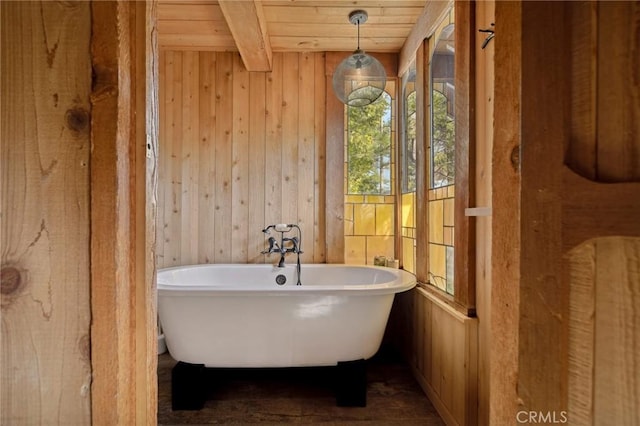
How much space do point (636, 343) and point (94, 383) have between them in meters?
0.77

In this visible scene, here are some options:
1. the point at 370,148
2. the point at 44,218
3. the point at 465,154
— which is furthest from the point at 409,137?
the point at 44,218

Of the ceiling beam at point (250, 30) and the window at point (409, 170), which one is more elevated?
the ceiling beam at point (250, 30)

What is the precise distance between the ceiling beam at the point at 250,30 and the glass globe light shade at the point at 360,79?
0.57 m

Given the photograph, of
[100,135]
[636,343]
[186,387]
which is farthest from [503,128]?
[186,387]

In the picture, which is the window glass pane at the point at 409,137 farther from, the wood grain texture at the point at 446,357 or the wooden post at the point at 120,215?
the wooden post at the point at 120,215

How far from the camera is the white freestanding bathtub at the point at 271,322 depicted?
169cm

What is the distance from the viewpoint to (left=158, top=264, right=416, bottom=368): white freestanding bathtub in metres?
1.69

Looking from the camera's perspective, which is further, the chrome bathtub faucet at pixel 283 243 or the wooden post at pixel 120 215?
the chrome bathtub faucet at pixel 283 243

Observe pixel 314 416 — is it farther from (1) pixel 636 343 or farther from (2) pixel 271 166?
(2) pixel 271 166

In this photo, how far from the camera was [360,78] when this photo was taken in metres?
2.29

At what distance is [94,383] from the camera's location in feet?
1.58

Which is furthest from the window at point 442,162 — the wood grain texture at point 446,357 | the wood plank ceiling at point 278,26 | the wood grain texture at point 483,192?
the wood plank ceiling at point 278,26

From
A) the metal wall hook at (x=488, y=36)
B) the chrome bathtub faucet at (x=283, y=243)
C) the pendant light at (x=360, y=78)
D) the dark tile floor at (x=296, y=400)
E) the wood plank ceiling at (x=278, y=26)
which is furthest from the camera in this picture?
the chrome bathtub faucet at (x=283, y=243)

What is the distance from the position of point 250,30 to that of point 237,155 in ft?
3.08
